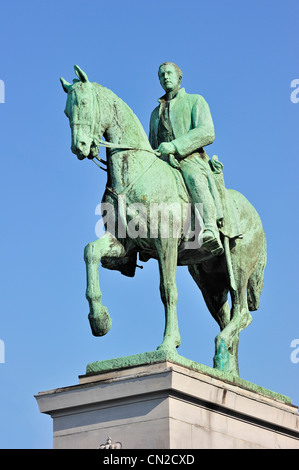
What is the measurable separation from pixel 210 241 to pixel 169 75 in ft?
7.89

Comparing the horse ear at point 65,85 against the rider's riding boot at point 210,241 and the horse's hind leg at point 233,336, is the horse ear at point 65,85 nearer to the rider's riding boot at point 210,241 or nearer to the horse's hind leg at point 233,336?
the rider's riding boot at point 210,241

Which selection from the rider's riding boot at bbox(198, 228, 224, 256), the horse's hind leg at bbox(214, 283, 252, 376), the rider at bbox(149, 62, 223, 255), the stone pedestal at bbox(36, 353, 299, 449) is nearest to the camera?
the stone pedestal at bbox(36, 353, 299, 449)

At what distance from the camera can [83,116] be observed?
569 inches

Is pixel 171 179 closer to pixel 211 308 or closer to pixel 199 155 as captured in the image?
pixel 199 155

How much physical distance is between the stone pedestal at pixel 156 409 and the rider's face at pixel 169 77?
3899 millimetres

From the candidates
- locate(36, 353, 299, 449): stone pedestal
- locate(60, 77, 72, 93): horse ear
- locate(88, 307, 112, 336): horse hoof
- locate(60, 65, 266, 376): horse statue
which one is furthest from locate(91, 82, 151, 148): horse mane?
locate(36, 353, 299, 449): stone pedestal

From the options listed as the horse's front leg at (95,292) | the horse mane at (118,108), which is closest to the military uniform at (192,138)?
the horse mane at (118,108)

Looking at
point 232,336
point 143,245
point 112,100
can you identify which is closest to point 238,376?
point 232,336

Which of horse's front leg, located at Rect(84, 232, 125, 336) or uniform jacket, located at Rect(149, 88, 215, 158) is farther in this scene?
uniform jacket, located at Rect(149, 88, 215, 158)

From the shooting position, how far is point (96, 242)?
47.8ft

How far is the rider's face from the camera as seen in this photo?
1591 cm

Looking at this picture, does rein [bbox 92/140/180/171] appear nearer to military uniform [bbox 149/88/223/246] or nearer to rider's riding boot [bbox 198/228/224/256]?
military uniform [bbox 149/88/223/246]

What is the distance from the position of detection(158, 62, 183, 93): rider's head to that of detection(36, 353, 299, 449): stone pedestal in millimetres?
3902

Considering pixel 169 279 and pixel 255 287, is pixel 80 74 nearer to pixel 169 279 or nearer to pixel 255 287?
pixel 169 279
